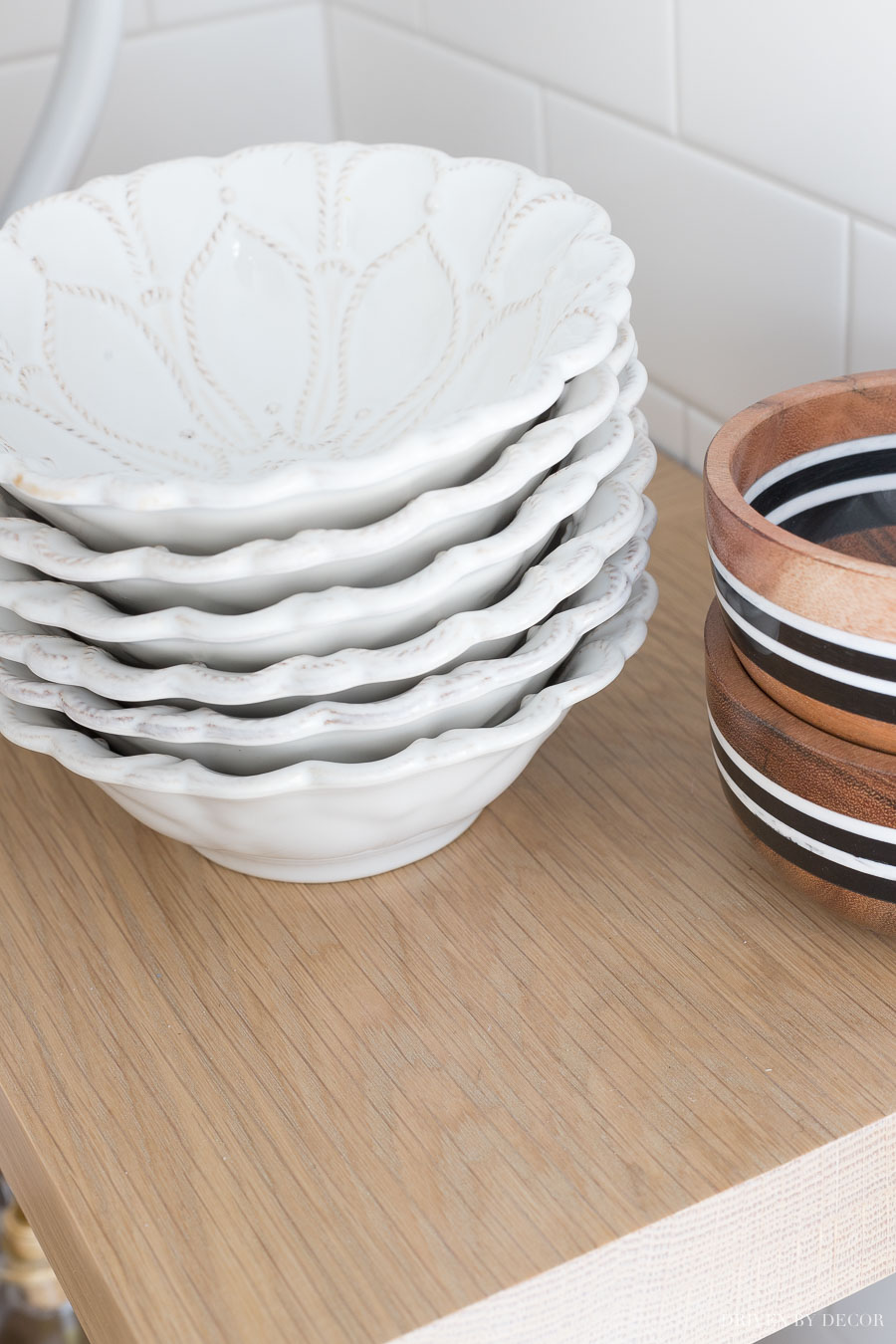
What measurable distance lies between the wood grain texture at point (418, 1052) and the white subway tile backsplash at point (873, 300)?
0.21m

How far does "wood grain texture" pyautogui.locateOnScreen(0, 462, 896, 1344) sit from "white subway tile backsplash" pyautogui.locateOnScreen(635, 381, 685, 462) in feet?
0.94

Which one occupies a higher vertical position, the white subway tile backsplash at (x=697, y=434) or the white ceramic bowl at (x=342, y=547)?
the white ceramic bowl at (x=342, y=547)

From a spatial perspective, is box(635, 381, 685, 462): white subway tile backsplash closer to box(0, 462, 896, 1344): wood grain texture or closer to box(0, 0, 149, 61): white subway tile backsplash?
box(0, 462, 896, 1344): wood grain texture

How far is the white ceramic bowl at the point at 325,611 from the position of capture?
1.28ft

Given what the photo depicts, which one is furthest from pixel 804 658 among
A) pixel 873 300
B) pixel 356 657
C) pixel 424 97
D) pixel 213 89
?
pixel 213 89

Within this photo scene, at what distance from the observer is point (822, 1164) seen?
0.41 metres

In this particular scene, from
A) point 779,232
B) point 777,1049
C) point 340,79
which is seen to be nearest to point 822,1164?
point 777,1049

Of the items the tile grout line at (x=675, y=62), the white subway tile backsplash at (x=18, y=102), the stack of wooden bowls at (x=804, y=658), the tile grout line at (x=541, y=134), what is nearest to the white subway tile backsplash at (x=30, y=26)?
the white subway tile backsplash at (x=18, y=102)

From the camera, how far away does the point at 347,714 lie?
41 cm

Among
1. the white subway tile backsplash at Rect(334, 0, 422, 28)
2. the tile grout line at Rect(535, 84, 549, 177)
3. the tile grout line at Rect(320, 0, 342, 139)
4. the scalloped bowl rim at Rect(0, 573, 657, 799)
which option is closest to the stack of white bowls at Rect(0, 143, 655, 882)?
the scalloped bowl rim at Rect(0, 573, 657, 799)

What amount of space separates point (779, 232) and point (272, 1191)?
1.63ft

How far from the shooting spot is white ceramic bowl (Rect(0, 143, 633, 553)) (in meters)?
0.54

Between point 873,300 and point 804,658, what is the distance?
0.29 m

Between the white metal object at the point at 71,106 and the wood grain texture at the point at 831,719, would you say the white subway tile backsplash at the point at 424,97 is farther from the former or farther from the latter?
the wood grain texture at the point at 831,719
